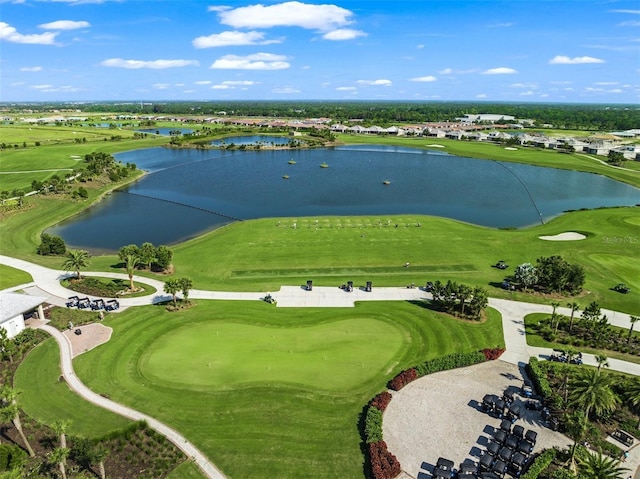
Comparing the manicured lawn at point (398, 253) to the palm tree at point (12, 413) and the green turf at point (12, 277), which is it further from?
the palm tree at point (12, 413)

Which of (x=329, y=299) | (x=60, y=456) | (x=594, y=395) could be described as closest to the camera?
(x=60, y=456)

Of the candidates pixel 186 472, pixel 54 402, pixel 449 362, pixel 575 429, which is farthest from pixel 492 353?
pixel 54 402

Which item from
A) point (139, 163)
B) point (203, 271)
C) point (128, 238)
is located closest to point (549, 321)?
point (203, 271)

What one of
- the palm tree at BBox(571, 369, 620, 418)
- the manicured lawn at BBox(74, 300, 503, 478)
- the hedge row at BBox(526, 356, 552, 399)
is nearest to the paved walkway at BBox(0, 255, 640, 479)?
the hedge row at BBox(526, 356, 552, 399)

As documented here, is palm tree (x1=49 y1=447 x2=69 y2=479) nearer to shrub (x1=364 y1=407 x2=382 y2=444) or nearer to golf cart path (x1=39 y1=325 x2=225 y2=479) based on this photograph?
golf cart path (x1=39 y1=325 x2=225 y2=479)

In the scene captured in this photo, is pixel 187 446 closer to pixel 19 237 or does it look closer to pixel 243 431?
pixel 243 431

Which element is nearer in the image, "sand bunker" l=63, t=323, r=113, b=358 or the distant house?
"sand bunker" l=63, t=323, r=113, b=358

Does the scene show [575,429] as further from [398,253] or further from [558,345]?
[398,253]
